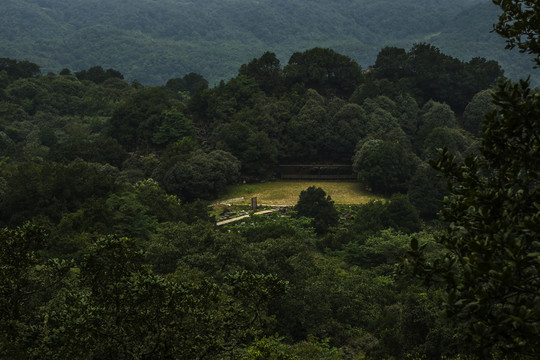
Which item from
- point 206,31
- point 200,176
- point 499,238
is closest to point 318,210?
point 200,176

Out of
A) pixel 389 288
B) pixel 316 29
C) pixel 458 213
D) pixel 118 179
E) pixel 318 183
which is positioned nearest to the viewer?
pixel 458 213

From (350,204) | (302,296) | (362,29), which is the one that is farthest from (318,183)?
(362,29)

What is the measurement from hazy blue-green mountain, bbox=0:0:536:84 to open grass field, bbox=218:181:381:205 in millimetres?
80082

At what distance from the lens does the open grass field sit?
37.5 metres

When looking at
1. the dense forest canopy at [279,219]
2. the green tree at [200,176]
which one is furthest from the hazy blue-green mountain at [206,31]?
the green tree at [200,176]

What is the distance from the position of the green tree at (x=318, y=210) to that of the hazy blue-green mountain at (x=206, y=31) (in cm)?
9008

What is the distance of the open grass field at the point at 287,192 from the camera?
3747cm

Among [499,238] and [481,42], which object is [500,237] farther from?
[481,42]

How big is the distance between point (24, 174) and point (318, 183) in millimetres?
23070

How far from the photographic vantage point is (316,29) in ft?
534

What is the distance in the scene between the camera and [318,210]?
3042 cm

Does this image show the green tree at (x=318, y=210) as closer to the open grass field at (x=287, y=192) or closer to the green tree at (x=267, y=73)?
the open grass field at (x=287, y=192)

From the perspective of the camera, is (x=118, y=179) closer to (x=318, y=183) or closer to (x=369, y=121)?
(x=318, y=183)

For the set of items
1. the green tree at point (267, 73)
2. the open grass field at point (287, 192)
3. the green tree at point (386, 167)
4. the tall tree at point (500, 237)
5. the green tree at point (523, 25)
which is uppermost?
the green tree at point (267, 73)
